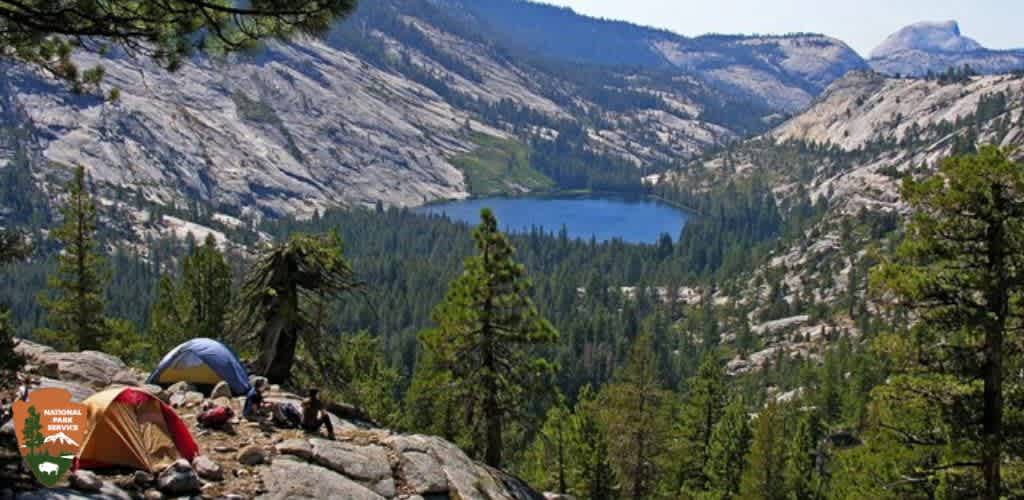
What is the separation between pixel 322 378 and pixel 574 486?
1054 inches

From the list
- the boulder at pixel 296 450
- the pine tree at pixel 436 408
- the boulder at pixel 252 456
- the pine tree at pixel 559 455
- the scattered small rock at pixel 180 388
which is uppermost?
the boulder at pixel 252 456

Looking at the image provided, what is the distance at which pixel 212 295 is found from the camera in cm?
4962

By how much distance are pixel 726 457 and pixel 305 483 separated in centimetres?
4455

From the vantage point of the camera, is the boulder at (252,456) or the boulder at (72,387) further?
the boulder at (72,387)

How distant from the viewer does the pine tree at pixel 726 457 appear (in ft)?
187

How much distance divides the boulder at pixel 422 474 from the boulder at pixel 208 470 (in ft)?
16.9

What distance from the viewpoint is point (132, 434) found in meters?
18.2

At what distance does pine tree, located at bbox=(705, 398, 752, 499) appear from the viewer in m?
57.1

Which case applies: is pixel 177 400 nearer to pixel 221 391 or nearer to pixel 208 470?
pixel 221 391

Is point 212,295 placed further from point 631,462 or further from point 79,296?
point 631,462

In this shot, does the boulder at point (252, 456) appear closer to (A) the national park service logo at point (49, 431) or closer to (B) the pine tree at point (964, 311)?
(A) the national park service logo at point (49, 431)

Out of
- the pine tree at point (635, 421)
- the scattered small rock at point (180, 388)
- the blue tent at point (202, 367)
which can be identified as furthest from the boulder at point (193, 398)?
the pine tree at point (635, 421)

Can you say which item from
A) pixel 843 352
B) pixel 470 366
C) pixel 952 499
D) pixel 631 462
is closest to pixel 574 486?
pixel 631 462

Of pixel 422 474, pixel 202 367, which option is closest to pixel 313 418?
pixel 422 474
